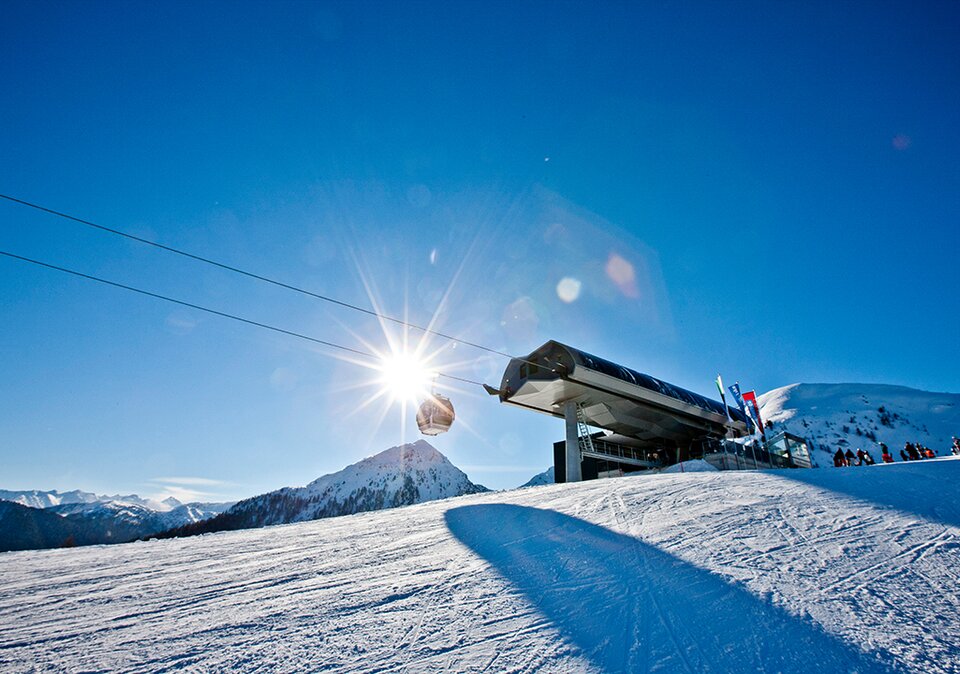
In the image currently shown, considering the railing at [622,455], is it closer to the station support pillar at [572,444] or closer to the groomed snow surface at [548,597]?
the station support pillar at [572,444]

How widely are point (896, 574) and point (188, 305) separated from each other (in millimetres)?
13733

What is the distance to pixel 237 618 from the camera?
12.8 feet

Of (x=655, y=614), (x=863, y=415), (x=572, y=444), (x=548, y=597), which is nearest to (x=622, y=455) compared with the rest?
(x=572, y=444)

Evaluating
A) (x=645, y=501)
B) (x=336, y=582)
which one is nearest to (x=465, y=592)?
(x=336, y=582)

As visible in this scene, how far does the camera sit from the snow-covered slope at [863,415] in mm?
107113

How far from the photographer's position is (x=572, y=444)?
2797 cm

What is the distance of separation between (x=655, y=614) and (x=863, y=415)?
168m

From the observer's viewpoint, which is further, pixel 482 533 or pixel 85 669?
pixel 482 533

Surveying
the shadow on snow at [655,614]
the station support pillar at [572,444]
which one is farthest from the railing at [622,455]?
the shadow on snow at [655,614]

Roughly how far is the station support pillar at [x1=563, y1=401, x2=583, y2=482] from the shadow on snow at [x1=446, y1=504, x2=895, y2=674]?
2236 centimetres

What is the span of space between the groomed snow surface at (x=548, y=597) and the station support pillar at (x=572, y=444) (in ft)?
67.9

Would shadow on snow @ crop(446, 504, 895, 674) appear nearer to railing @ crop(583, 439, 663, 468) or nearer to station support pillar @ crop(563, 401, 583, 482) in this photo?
station support pillar @ crop(563, 401, 583, 482)

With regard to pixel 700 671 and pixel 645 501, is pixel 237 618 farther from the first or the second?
pixel 645 501

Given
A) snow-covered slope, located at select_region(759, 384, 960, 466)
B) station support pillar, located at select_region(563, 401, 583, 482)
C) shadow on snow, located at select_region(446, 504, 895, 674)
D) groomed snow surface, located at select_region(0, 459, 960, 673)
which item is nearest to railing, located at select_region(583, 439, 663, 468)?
station support pillar, located at select_region(563, 401, 583, 482)
